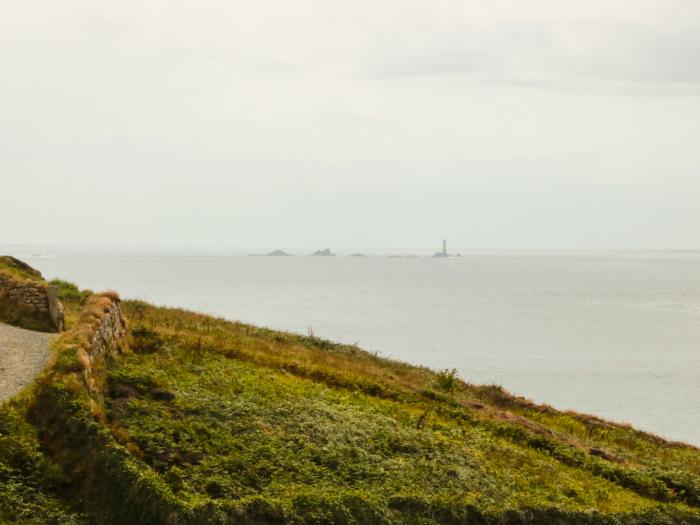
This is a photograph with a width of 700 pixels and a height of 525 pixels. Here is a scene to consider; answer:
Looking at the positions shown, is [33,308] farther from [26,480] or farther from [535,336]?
[535,336]

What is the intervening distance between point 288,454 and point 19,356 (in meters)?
9.34

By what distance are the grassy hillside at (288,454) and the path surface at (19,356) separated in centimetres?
103

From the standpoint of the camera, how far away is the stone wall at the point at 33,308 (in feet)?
91.7

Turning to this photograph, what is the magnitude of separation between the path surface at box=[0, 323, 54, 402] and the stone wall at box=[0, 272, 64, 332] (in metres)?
0.73

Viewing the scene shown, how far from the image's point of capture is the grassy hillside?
16.3 meters

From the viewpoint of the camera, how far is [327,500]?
17.2 m

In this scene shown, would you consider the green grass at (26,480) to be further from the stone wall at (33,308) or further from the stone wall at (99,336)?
the stone wall at (33,308)

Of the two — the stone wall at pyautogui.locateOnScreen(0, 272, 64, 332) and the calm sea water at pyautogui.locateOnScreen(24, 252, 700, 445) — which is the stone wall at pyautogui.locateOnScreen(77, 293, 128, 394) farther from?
the calm sea water at pyautogui.locateOnScreen(24, 252, 700, 445)

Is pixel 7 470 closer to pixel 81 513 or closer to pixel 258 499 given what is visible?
pixel 81 513

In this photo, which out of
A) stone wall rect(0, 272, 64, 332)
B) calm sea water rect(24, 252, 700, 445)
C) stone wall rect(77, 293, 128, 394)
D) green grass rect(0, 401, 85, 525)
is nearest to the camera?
green grass rect(0, 401, 85, 525)

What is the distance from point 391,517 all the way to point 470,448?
641cm

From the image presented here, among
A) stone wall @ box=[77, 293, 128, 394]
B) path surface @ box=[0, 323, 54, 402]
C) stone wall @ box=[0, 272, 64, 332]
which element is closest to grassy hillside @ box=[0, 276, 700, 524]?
stone wall @ box=[77, 293, 128, 394]

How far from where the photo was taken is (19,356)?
22906 mm

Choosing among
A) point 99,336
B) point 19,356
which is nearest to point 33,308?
point 19,356
